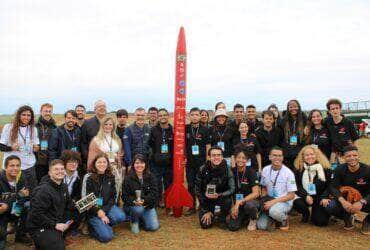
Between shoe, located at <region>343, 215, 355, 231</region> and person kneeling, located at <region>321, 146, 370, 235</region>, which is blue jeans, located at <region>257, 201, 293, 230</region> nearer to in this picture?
person kneeling, located at <region>321, 146, 370, 235</region>

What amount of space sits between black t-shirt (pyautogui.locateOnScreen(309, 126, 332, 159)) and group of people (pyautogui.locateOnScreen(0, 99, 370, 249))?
19 mm

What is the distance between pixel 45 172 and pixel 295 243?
4451mm

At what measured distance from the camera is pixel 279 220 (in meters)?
5.86

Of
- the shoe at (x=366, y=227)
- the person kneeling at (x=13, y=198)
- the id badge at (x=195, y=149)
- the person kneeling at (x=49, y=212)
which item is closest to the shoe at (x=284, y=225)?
the shoe at (x=366, y=227)

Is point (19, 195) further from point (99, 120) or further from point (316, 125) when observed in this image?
point (316, 125)

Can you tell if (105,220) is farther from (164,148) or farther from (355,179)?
(355,179)

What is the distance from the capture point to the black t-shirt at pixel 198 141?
22.8ft

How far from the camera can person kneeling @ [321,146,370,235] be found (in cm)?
561

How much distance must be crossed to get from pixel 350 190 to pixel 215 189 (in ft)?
7.03

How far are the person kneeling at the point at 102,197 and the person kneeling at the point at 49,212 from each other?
1.88ft

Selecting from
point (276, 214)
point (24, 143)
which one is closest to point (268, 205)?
point (276, 214)

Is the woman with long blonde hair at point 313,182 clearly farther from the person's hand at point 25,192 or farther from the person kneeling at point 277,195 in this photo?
the person's hand at point 25,192

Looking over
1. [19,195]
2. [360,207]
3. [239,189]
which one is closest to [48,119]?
[19,195]

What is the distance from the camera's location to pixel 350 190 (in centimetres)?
572
